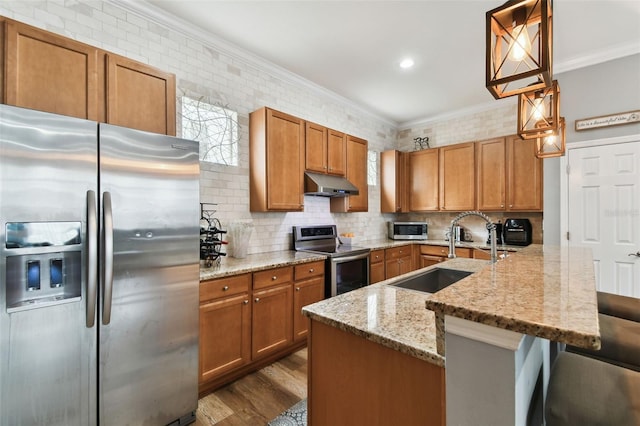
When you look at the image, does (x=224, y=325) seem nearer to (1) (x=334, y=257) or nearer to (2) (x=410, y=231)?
(1) (x=334, y=257)

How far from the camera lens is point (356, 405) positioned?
115 centimetres

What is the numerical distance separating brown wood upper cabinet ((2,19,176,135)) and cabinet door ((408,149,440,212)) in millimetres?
4049

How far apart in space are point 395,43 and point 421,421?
10.3 ft

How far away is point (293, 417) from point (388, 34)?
333 centimetres

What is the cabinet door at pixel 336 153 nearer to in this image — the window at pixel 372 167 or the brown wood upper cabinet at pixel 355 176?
the brown wood upper cabinet at pixel 355 176

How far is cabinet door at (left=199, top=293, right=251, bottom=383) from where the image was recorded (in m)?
2.19

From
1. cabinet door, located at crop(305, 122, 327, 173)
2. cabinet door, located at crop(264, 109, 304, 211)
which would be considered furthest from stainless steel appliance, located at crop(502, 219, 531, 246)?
cabinet door, located at crop(264, 109, 304, 211)

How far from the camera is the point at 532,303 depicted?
29.9 inches

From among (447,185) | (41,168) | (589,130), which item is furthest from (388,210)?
(41,168)

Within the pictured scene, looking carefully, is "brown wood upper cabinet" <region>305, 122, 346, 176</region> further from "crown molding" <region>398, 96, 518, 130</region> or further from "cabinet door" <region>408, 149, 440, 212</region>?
"crown molding" <region>398, 96, 518, 130</region>

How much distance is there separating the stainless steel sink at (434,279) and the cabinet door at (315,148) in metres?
1.91

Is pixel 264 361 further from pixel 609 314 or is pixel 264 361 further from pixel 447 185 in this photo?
pixel 447 185

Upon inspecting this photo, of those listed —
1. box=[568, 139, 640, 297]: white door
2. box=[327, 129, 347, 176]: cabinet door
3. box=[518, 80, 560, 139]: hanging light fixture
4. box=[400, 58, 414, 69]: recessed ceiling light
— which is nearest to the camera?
box=[518, 80, 560, 139]: hanging light fixture

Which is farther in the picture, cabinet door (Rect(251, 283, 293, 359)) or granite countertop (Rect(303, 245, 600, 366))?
cabinet door (Rect(251, 283, 293, 359))
